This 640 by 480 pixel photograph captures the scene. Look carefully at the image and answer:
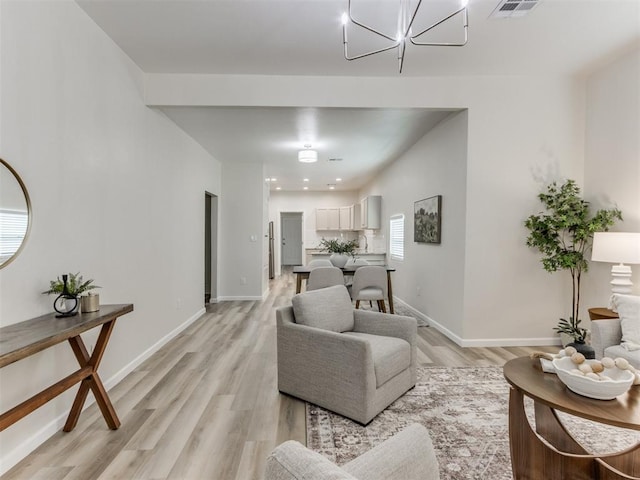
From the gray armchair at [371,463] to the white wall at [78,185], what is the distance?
1.89 meters

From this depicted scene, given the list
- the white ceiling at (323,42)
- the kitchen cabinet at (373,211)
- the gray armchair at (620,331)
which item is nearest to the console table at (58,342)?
the white ceiling at (323,42)

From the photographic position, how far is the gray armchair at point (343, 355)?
7.07 ft

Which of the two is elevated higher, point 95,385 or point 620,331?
point 620,331

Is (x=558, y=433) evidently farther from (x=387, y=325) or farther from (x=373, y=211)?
(x=373, y=211)

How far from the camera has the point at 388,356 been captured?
2.34 m

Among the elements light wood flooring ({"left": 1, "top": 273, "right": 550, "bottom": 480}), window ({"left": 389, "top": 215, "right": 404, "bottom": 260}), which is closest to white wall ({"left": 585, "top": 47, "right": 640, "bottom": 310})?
light wood flooring ({"left": 1, "top": 273, "right": 550, "bottom": 480})

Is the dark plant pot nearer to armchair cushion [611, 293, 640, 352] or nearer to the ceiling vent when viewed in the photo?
armchair cushion [611, 293, 640, 352]

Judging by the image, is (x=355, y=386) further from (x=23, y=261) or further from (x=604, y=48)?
(x=604, y=48)

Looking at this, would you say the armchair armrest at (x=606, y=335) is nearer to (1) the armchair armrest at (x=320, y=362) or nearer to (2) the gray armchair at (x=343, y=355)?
(2) the gray armchair at (x=343, y=355)

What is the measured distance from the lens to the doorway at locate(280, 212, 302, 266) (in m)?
11.4

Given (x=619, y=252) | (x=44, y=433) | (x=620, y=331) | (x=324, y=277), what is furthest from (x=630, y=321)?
(x=44, y=433)

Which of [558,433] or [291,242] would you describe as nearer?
[558,433]

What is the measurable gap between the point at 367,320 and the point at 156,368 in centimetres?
204

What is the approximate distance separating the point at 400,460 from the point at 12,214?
2193 millimetres
